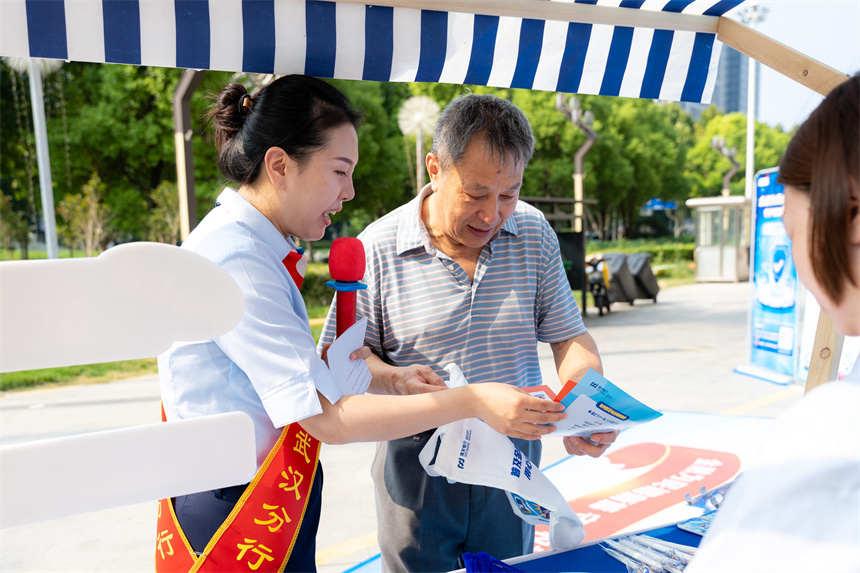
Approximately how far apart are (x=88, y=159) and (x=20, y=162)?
211 centimetres

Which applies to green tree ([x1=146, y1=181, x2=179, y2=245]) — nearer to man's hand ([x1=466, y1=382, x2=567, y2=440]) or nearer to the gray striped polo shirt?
the gray striped polo shirt

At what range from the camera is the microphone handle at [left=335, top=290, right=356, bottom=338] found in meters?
1.58

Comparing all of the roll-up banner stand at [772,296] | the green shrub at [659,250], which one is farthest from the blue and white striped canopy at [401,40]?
the green shrub at [659,250]

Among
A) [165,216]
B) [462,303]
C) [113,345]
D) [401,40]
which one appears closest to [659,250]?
[165,216]

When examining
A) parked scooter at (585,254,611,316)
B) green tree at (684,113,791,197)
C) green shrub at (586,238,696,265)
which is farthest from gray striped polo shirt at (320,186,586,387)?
green tree at (684,113,791,197)

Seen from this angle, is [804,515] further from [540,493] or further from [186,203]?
[186,203]

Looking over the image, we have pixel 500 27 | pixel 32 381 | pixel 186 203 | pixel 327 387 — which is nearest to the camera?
pixel 327 387

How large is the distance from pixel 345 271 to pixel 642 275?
1333 centimetres

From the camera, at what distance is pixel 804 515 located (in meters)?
0.81

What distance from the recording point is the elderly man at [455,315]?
1.95 metres

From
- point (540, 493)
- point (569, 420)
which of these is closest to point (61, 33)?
point (569, 420)

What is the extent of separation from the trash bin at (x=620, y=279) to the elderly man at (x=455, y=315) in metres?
11.1

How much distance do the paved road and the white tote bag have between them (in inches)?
79.6

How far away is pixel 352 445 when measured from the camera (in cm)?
520
